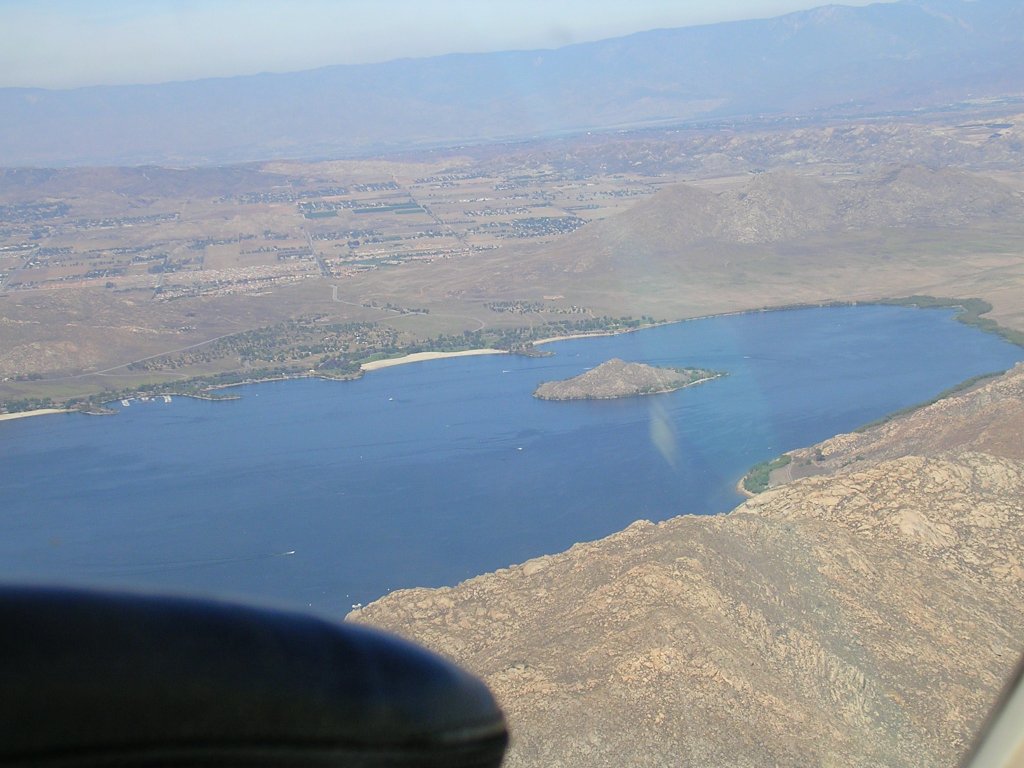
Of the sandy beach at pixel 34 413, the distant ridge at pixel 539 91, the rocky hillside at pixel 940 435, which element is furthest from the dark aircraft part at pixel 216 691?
the distant ridge at pixel 539 91

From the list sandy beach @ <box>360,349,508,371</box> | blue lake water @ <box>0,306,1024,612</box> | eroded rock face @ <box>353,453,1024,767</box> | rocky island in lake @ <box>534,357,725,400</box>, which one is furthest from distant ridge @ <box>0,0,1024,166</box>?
eroded rock face @ <box>353,453,1024,767</box>

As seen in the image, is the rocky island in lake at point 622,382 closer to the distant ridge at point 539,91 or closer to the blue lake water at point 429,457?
the blue lake water at point 429,457

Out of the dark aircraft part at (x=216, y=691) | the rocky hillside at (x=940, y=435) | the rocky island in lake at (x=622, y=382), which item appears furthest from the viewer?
the rocky island in lake at (x=622, y=382)

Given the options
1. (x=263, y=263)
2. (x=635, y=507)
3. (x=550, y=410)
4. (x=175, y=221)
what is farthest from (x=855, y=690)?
(x=175, y=221)

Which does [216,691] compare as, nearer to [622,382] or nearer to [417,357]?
[622,382]

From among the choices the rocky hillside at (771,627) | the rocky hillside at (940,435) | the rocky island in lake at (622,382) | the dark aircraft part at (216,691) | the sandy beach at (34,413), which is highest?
the dark aircraft part at (216,691)

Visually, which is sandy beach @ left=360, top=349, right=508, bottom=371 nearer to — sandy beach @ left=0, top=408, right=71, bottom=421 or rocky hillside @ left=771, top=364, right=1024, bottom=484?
sandy beach @ left=0, top=408, right=71, bottom=421
